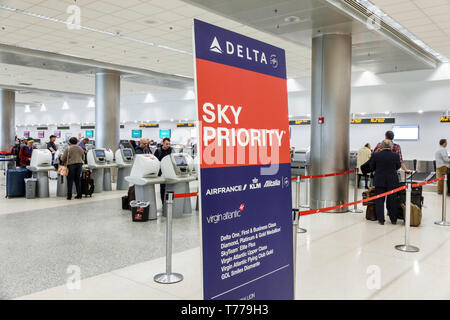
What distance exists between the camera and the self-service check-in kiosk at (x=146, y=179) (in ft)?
23.2

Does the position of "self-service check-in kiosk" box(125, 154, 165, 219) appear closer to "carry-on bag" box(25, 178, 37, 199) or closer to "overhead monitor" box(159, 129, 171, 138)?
"carry-on bag" box(25, 178, 37, 199)

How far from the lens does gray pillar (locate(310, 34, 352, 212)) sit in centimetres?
824

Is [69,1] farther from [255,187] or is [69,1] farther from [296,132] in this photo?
[296,132]

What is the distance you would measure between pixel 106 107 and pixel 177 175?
8.27m

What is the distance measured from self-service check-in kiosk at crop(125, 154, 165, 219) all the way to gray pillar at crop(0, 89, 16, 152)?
17048 mm

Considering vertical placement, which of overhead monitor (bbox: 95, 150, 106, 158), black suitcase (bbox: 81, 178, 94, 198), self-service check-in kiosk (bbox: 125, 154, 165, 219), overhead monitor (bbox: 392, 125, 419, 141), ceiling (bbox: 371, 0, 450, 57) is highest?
ceiling (bbox: 371, 0, 450, 57)

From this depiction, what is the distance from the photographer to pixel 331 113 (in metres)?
8.27

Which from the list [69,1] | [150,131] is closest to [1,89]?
[150,131]

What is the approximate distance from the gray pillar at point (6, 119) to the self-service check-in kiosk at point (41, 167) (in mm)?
13184

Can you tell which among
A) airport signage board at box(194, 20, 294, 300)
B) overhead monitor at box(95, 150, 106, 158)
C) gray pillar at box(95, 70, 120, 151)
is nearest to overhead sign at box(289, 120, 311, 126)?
gray pillar at box(95, 70, 120, 151)

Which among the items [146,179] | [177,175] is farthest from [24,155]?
[177,175]

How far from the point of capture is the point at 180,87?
18.6 m

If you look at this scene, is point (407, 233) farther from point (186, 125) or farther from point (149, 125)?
point (149, 125)

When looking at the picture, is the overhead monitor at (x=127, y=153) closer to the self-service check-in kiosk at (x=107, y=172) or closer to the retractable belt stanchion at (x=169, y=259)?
the self-service check-in kiosk at (x=107, y=172)
